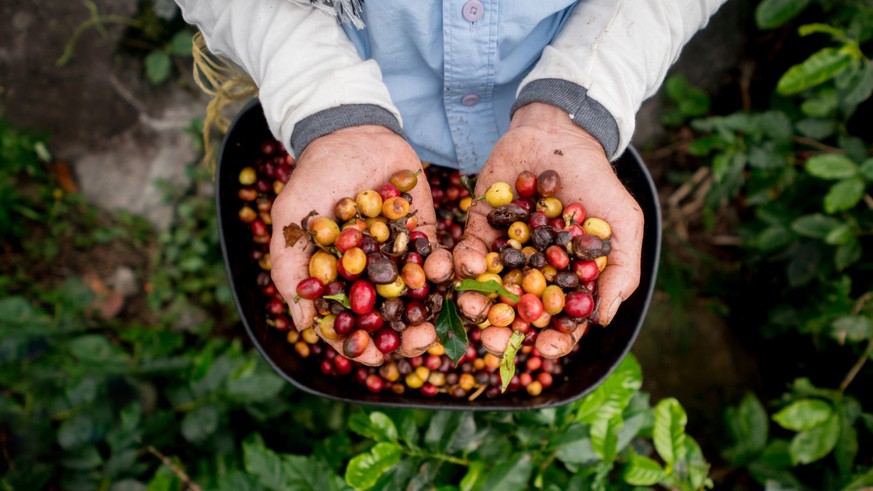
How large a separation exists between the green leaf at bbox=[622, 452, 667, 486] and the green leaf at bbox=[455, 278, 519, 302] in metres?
0.93

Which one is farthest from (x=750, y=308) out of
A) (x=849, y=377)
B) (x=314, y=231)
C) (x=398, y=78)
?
(x=314, y=231)

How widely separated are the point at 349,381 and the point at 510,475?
789 mm

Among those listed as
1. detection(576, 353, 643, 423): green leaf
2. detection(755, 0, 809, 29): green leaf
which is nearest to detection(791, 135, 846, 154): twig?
detection(755, 0, 809, 29): green leaf

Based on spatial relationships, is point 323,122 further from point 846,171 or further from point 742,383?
point 742,383

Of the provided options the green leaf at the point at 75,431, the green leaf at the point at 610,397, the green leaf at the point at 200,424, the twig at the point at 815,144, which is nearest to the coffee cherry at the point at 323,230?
→ the green leaf at the point at 610,397

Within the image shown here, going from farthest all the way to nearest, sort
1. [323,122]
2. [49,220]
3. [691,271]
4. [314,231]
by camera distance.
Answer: [691,271]
[49,220]
[323,122]
[314,231]

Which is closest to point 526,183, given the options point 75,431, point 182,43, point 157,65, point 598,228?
point 598,228

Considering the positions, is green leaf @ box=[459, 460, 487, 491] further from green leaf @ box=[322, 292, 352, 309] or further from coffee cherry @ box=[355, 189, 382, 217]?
coffee cherry @ box=[355, 189, 382, 217]

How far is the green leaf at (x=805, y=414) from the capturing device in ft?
7.95

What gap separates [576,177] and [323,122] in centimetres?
90

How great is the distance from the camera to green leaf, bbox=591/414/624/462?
2.09m

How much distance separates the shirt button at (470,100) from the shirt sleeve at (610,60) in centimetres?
23

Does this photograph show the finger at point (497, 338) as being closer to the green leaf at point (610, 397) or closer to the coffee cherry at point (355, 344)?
the coffee cherry at point (355, 344)

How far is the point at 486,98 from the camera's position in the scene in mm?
2297
